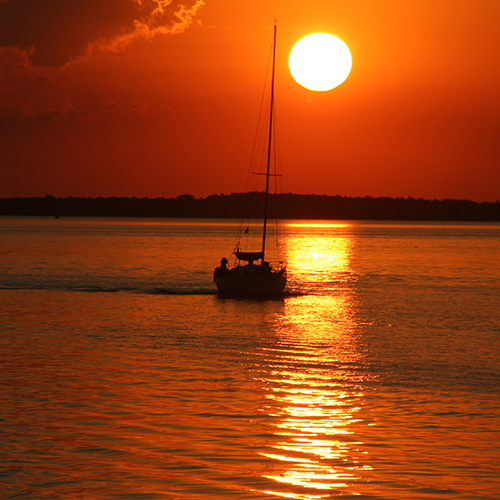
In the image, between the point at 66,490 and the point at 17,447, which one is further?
the point at 17,447

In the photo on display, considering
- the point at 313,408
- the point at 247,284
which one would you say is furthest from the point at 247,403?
the point at 247,284

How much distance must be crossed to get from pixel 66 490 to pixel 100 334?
2059cm

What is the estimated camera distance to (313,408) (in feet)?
58.4

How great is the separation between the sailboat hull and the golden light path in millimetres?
13211

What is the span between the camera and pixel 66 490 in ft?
38.9

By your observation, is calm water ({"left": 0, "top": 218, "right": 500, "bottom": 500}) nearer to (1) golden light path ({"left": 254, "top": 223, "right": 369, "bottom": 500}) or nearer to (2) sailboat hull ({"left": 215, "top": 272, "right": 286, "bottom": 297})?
(1) golden light path ({"left": 254, "top": 223, "right": 369, "bottom": 500})

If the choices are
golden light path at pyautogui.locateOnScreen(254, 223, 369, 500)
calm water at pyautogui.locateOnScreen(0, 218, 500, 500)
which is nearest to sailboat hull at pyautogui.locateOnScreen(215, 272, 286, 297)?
calm water at pyautogui.locateOnScreen(0, 218, 500, 500)

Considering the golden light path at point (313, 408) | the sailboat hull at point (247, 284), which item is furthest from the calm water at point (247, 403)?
the sailboat hull at point (247, 284)

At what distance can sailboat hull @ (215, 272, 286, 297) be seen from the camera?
49.8 m

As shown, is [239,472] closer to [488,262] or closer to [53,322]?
[53,322]

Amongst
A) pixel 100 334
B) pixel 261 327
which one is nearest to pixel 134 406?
pixel 100 334

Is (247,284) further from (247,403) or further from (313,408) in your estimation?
(313,408)

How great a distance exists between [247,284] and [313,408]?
32.1 m

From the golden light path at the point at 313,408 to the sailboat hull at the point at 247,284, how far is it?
13211mm
